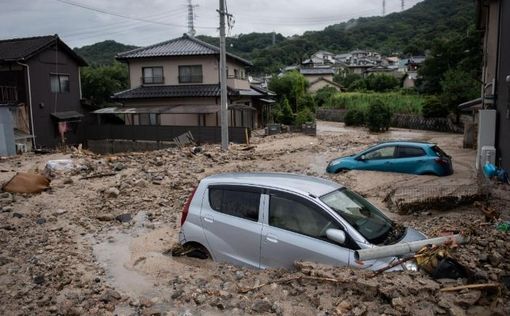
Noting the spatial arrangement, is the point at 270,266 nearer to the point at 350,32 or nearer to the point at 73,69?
the point at 73,69

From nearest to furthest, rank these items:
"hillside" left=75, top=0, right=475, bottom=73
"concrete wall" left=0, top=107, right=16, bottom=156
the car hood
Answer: the car hood
"concrete wall" left=0, top=107, right=16, bottom=156
"hillside" left=75, top=0, right=475, bottom=73

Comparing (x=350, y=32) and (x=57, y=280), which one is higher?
(x=350, y=32)

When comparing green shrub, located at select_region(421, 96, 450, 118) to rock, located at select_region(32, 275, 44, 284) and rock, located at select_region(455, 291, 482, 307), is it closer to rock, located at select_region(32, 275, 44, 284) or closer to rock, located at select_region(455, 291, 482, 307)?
rock, located at select_region(455, 291, 482, 307)

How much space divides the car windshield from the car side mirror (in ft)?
0.96

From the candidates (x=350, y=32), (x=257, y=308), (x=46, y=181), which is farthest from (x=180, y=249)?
(x=350, y=32)

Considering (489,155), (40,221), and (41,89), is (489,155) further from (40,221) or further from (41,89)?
(41,89)

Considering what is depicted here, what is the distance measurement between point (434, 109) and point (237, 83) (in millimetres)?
15345

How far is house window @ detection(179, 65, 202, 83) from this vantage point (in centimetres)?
3123

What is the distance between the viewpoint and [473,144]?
21.3 meters

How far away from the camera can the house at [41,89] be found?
Answer: 26.2 meters

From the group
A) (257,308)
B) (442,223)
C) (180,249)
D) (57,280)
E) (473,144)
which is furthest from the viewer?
(473,144)

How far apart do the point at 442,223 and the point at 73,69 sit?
95.6ft

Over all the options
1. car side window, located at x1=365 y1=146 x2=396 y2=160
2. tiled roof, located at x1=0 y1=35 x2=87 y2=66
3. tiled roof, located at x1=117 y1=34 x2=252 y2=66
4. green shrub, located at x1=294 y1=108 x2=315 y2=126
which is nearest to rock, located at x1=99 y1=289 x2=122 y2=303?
car side window, located at x1=365 y1=146 x2=396 y2=160

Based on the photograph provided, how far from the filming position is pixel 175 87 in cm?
3156
